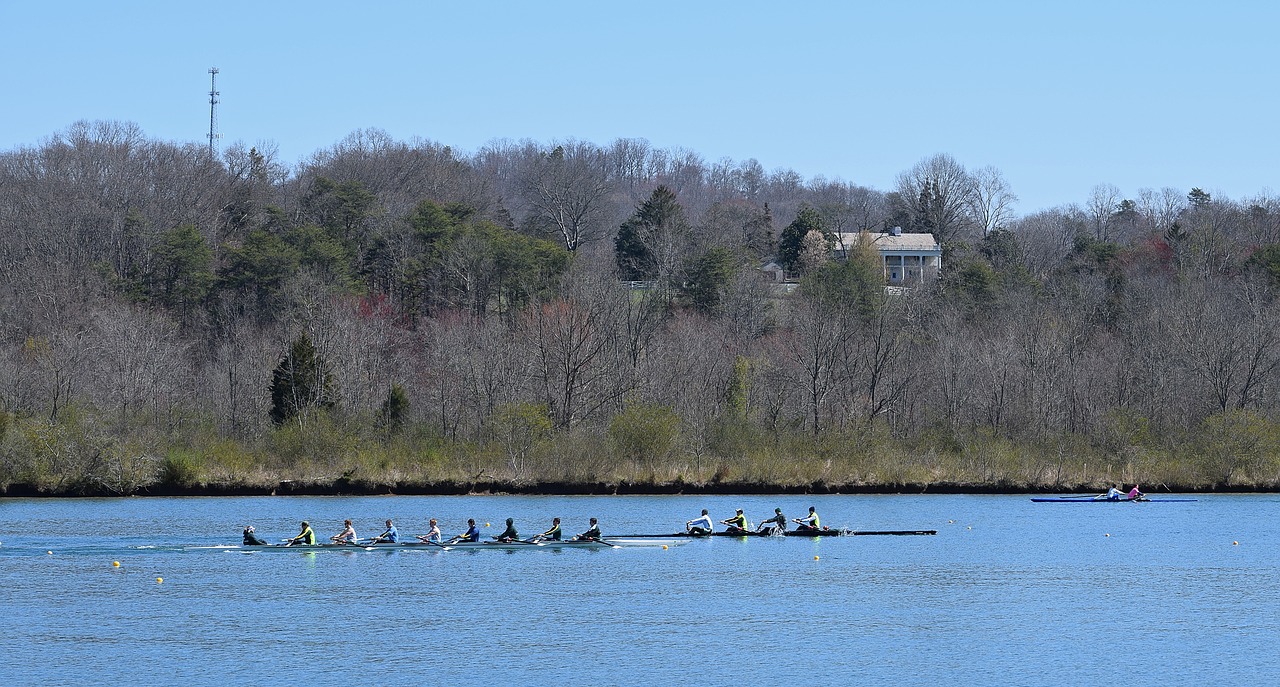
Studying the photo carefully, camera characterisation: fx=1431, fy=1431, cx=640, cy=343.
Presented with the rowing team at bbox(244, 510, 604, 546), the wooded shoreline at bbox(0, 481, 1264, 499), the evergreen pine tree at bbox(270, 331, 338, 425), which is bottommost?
the rowing team at bbox(244, 510, 604, 546)

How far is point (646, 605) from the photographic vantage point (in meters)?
32.8

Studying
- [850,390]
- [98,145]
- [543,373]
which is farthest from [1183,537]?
[98,145]

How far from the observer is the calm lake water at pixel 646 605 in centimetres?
2643

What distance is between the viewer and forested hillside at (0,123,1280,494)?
188ft

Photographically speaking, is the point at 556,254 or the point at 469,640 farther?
the point at 556,254

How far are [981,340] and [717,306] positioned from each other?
669 inches

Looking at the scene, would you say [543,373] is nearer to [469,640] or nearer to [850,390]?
[850,390]

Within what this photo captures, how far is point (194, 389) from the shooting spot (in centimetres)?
7731

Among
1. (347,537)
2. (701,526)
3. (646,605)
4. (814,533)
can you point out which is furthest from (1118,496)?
(347,537)

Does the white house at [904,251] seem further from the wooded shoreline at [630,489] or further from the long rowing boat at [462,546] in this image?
the long rowing boat at [462,546]

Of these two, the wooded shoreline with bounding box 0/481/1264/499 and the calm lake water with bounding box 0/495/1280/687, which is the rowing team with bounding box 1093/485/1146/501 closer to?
the wooded shoreline with bounding box 0/481/1264/499

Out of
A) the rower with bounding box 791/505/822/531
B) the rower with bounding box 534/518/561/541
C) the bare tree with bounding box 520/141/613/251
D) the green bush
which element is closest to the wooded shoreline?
the green bush

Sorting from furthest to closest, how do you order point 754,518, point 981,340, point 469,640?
1. point 981,340
2. point 754,518
3. point 469,640

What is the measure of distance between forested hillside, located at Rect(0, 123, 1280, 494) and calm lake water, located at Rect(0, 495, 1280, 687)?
7032 millimetres
